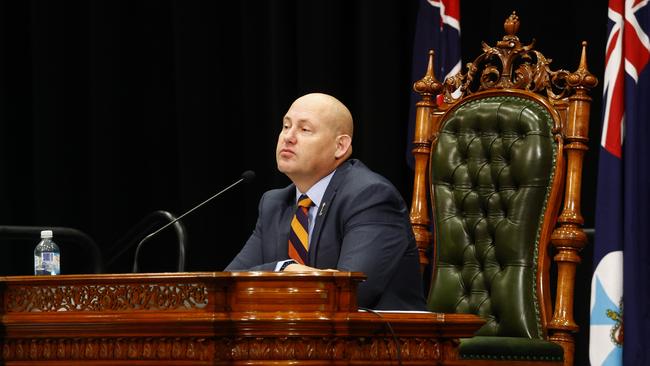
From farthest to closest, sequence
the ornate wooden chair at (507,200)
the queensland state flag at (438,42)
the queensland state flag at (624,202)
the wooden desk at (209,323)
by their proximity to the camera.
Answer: the queensland state flag at (438,42) → the queensland state flag at (624,202) → the ornate wooden chair at (507,200) → the wooden desk at (209,323)

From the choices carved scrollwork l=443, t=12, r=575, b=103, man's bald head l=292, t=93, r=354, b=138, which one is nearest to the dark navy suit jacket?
man's bald head l=292, t=93, r=354, b=138

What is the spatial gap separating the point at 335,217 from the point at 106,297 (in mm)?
Answer: 1021

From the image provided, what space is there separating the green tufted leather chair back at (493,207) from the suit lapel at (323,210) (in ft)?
1.61

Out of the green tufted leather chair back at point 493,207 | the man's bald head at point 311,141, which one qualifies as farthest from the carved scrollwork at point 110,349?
the green tufted leather chair back at point 493,207

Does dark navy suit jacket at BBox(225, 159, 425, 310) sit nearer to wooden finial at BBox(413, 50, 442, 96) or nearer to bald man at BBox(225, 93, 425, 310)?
bald man at BBox(225, 93, 425, 310)

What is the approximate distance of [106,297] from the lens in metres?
2.07

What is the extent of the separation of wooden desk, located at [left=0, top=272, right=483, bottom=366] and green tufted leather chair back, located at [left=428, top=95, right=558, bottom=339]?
3.75ft

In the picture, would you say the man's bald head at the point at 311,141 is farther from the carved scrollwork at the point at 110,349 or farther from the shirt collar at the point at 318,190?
the carved scrollwork at the point at 110,349

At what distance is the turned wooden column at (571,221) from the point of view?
3.17 m

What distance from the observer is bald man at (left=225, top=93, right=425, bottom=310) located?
9.27ft

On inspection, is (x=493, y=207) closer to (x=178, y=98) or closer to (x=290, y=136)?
(x=290, y=136)

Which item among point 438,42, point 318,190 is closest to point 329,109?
point 318,190

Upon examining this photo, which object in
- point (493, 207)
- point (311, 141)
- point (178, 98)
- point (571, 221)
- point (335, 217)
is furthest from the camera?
point (178, 98)

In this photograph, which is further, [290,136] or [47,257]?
[47,257]
